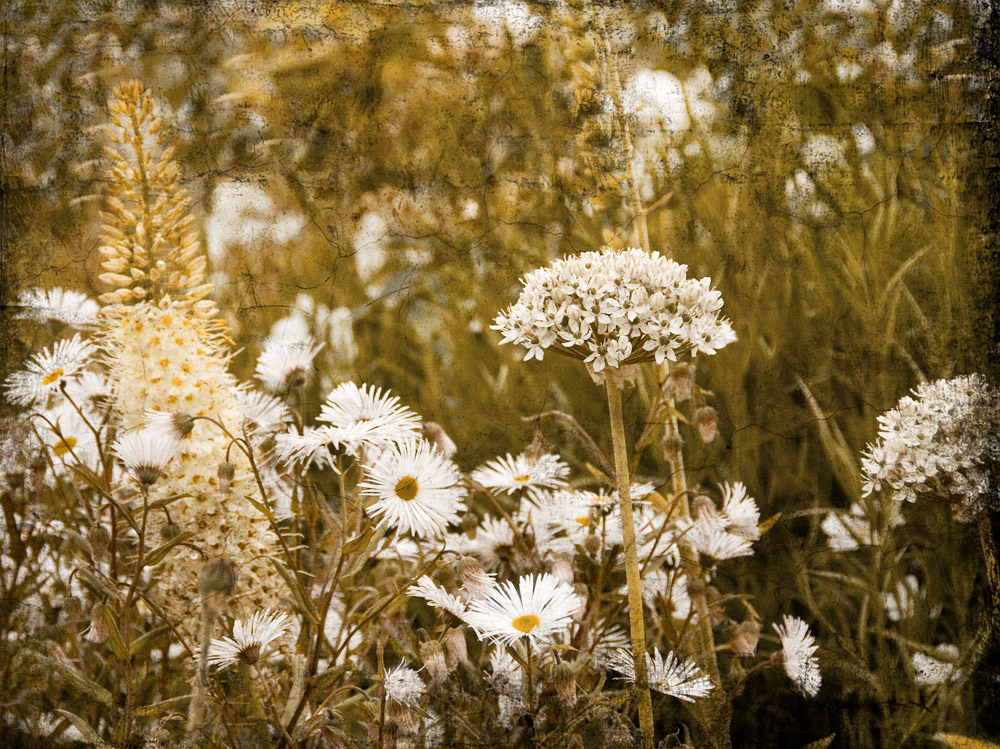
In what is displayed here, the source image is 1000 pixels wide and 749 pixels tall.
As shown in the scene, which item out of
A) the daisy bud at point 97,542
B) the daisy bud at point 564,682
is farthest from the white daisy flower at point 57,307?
the daisy bud at point 564,682

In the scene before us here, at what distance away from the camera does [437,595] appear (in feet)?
3.72

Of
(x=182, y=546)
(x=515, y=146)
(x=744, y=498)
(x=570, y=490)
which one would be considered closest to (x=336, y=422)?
(x=182, y=546)

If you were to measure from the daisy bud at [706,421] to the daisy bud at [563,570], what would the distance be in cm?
31

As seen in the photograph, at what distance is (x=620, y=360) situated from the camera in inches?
44.4

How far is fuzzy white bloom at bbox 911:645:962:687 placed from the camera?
53.6 inches

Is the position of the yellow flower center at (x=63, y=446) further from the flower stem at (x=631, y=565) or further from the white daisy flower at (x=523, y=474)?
the flower stem at (x=631, y=565)

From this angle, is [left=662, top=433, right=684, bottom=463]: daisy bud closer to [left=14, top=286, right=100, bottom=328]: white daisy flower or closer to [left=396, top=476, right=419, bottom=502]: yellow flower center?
[left=396, top=476, right=419, bottom=502]: yellow flower center

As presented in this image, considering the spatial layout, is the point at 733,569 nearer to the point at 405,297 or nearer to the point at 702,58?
the point at 405,297

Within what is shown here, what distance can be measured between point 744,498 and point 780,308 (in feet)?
1.13

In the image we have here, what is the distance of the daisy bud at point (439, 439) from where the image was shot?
52.0 inches

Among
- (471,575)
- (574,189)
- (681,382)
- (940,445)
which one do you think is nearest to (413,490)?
(471,575)

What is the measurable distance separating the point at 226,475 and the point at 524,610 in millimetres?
485

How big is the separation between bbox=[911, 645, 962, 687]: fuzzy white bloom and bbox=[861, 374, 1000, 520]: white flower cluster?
0.24 meters

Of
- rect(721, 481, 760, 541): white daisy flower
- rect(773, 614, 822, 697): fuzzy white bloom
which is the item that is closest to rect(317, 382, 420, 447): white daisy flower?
rect(721, 481, 760, 541): white daisy flower
